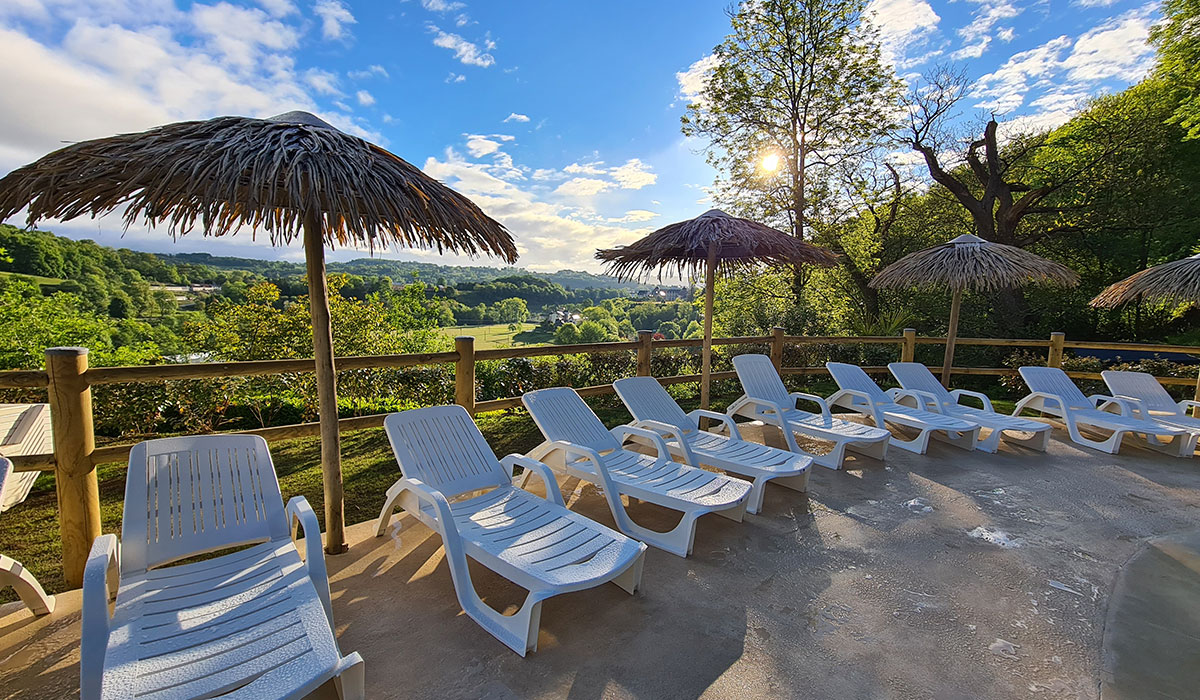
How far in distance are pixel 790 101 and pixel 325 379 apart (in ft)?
44.0

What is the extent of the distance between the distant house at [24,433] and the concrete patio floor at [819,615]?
904mm

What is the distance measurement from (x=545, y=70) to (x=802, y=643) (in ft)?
31.8

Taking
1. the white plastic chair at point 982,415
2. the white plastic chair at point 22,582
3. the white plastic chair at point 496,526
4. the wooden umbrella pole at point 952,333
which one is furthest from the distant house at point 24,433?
the wooden umbrella pole at point 952,333

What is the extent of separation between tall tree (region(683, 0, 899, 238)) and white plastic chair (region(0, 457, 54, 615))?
13.8 m

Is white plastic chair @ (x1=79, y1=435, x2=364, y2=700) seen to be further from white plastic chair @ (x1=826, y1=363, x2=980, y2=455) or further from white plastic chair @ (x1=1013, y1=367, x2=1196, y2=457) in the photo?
white plastic chair @ (x1=1013, y1=367, x2=1196, y2=457)

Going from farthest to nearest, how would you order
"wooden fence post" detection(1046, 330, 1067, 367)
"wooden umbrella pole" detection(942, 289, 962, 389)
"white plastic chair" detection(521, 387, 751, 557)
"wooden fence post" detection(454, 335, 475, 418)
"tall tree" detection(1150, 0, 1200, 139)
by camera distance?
"tall tree" detection(1150, 0, 1200, 139), "wooden fence post" detection(1046, 330, 1067, 367), "wooden umbrella pole" detection(942, 289, 962, 389), "wooden fence post" detection(454, 335, 475, 418), "white plastic chair" detection(521, 387, 751, 557)

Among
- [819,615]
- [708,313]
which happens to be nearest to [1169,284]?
[708,313]

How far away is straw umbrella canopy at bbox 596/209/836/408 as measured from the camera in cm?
513

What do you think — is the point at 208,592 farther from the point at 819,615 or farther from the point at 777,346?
the point at 777,346

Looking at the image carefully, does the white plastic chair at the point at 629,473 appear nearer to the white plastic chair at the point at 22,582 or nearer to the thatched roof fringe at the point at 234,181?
the thatched roof fringe at the point at 234,181

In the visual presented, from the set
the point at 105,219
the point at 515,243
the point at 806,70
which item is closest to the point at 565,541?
the point at 515,243

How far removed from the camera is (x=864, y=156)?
1337 cm

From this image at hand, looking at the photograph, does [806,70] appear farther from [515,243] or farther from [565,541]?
[565,541]

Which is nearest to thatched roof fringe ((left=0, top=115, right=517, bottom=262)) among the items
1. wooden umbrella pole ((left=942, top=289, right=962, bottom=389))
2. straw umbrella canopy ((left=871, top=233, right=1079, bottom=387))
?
straw umbrella canopy ((left=871, top=233, right=1079, bottom=387))
